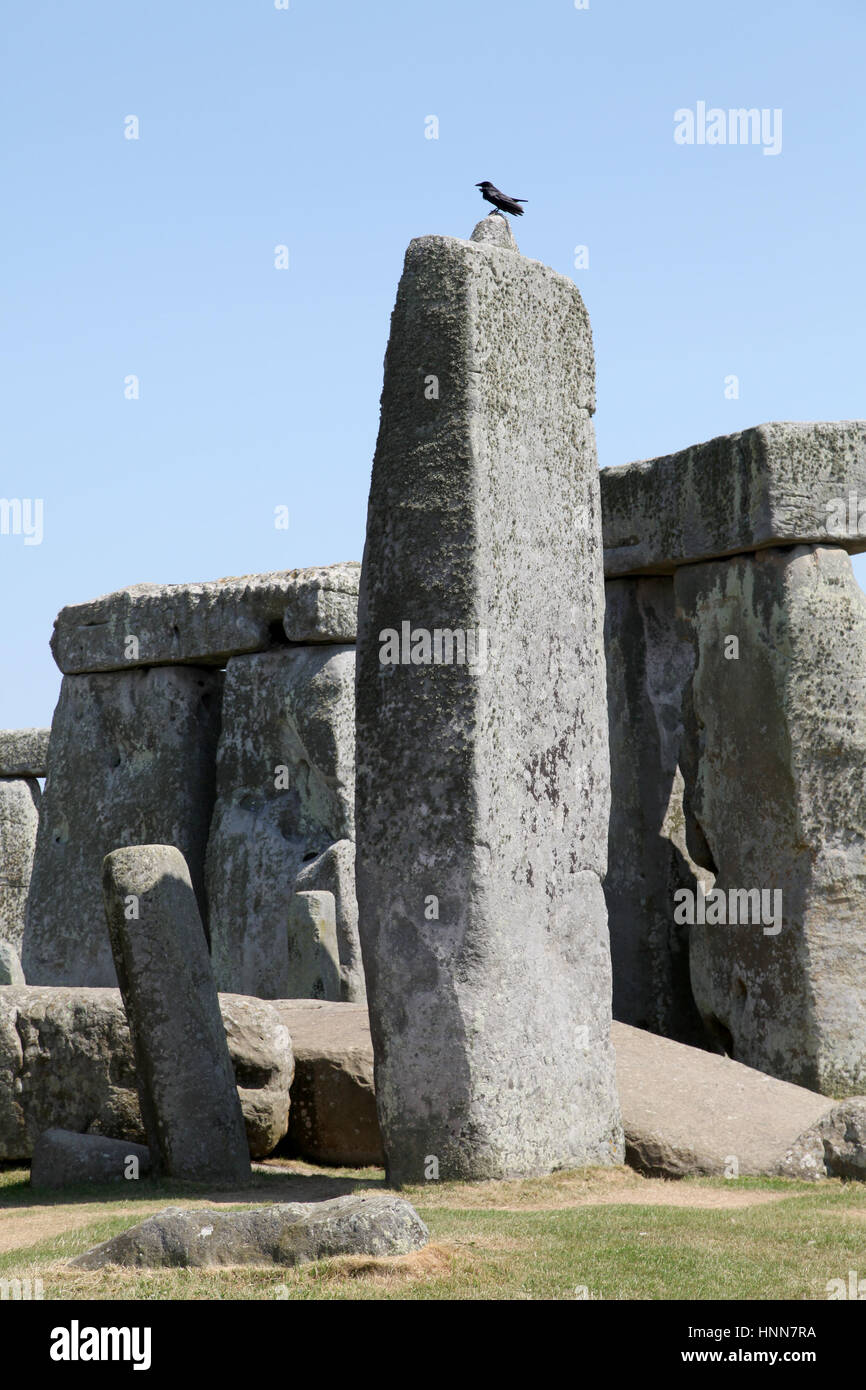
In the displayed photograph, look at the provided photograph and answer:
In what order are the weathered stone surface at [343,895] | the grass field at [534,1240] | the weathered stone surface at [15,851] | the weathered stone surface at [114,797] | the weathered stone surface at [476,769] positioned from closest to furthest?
the grass field at [534,1240] < the weathered stone surface at [476,769] < the weathered stone surface at [343,895] < the weathered stone surface at [114,797] < the weathered stone surface at [15,851]

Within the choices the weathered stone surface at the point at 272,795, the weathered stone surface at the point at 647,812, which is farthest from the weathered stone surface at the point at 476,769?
the weathered stone surface at the point at 272,795

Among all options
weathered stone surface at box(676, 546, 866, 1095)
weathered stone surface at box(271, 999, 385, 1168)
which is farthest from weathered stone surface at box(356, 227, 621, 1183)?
weathered stone surface at box(676, 546, 866, 1095)

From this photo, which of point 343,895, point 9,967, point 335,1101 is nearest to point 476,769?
point 335,1101

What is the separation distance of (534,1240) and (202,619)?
29.5 feet

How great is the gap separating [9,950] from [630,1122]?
7.43 m

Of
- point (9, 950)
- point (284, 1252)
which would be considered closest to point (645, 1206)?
point (284, 1252)

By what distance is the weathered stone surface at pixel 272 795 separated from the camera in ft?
44.5

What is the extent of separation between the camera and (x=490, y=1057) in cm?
736

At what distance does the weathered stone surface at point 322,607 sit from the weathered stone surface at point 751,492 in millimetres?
2836

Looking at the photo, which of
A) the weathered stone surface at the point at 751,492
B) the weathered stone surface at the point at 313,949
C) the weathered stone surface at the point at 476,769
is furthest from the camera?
the weathered stone surface at the point at 313,949

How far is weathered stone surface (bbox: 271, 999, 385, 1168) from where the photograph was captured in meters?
8.73

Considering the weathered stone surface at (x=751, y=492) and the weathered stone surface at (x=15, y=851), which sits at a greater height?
the weathered stone surface at (x=751, y=492)

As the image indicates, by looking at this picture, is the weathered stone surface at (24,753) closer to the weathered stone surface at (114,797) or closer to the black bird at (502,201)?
the weathered stone surface at (114,797)

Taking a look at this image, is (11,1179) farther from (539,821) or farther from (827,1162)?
(827,1162)
